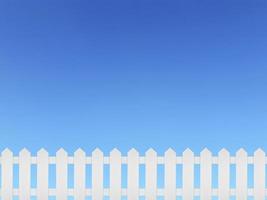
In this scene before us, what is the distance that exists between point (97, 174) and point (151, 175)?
0.95m

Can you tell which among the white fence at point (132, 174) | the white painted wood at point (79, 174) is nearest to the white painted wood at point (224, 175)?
the white fence at point (132, 174)

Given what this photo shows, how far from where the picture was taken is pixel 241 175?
700cm

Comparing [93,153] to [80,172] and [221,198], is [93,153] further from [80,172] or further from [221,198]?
[221,198]

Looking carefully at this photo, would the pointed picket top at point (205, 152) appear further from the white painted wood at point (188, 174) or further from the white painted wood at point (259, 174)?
the white painted wood at point (259, 174)

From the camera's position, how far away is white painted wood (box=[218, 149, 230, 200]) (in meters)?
6.91

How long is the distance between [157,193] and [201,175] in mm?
846

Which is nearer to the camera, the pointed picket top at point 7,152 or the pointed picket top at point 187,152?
the pointed picket top at point 187,152

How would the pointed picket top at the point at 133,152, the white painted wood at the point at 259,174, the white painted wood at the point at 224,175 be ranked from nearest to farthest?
the pointed picket top at the point at 133,152, the white painted wood at the point at 224,175, the white painted wood at the point at 259,174

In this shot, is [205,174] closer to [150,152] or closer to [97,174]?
[150,152]

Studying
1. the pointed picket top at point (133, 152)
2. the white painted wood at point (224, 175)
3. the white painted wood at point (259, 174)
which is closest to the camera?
the pointed picket top at point (133, 152)

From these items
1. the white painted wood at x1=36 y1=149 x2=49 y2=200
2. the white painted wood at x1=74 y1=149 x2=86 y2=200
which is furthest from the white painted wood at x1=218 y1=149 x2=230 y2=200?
the white painted wood at x1=36 y1=149 x2=49 y2=200

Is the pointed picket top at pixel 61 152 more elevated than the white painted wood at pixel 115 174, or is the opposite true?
the pointed picket top at pixel 61 152

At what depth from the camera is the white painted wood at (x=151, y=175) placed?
6.81 meters

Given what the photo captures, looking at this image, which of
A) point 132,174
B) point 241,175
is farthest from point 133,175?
point 241,175
